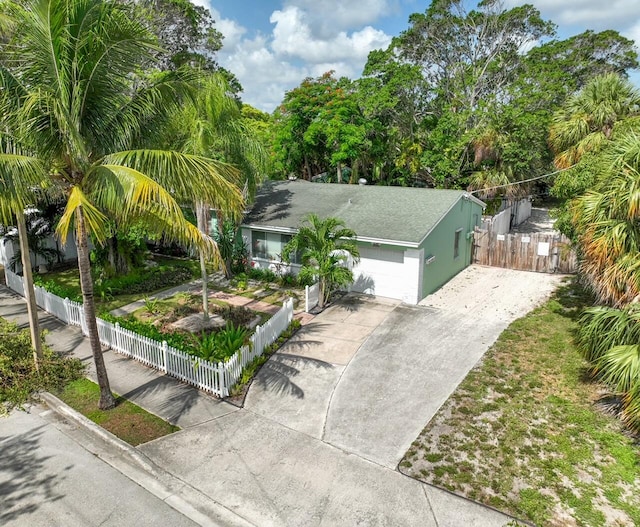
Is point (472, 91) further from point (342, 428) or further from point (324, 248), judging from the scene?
point (342, 428)

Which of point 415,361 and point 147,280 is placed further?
point 147,280

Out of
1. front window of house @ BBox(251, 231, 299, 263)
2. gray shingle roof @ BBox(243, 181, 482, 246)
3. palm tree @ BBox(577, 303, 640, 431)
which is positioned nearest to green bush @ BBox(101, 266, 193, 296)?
front window of house @ BBox(251, 231, 299, 263)

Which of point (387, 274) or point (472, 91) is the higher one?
point (472, 91)

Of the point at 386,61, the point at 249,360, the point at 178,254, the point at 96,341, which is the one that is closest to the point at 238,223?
the point at 178,254

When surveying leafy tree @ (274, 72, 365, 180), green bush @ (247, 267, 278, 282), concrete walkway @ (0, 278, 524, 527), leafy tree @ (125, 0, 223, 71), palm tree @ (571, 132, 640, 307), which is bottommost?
concrete walkway @ (0, 278, 524, 527)

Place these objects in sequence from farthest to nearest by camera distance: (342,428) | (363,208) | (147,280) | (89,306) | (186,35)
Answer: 1. (186,35)
2. (363,208)
3. (147,280)
4. (342,428)
5. (89,306)

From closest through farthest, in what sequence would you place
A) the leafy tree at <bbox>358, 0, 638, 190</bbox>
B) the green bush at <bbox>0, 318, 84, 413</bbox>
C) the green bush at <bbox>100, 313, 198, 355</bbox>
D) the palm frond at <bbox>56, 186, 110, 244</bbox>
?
the palm frond at <bbox>56, 186, 110, 244</bbox>, the green bush at <bbox>0, 318, 84, 413</bbox>, the green bush at <bbox>100, 313, 198, 355</bbox>, the leafy tree at <bbox>358, 0, 638, 190</bbox>

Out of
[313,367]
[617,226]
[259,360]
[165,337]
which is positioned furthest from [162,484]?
[617,226]

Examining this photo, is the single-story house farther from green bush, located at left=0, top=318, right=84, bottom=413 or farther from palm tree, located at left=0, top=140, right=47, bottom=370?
palm tree, located at left=0, top=140, right=47, bottom=370
